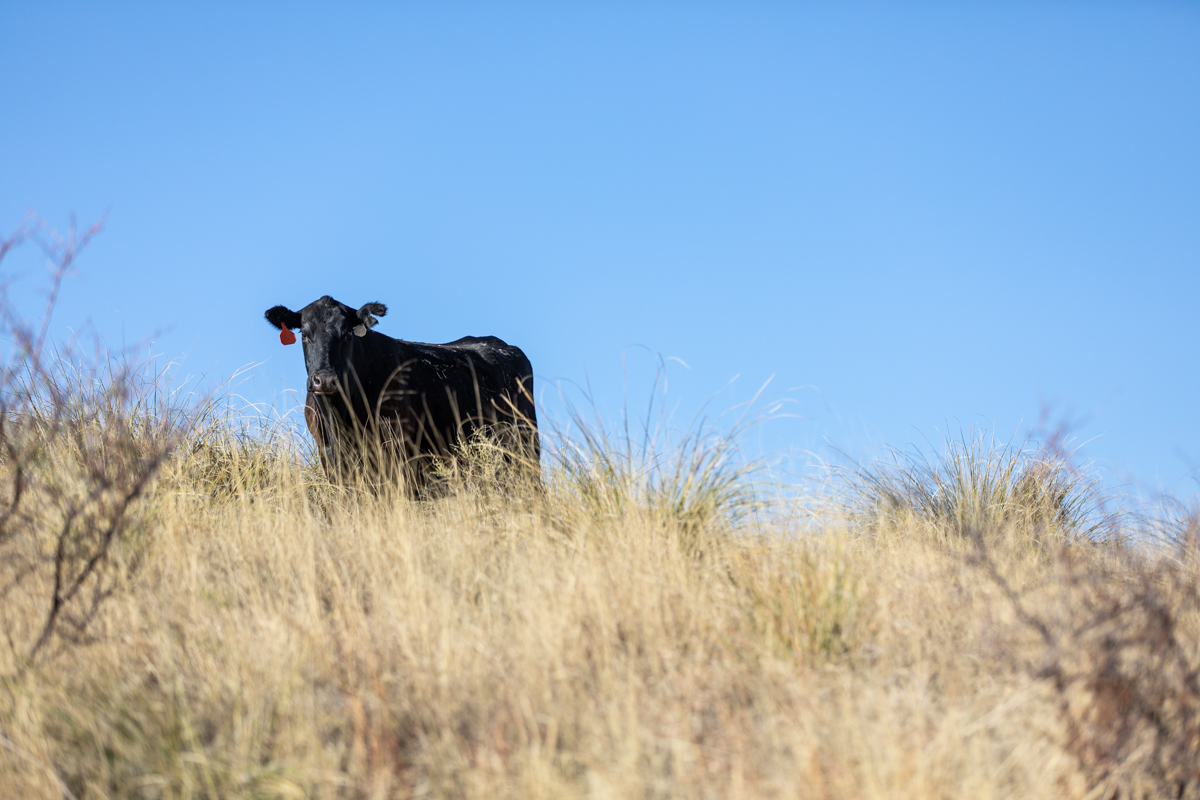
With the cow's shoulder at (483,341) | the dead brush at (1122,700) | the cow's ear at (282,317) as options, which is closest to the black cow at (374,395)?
the cow's ear at (282,317)

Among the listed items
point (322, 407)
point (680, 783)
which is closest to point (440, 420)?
point (322, 407)

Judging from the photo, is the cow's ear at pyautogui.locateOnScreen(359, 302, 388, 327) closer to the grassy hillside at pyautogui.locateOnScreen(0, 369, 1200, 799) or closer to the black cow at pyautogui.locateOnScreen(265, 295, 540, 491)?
the black cow at pyautogui.locateOnScreen(265, 295, 540, 491)

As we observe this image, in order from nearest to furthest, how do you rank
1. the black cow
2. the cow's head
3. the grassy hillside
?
the grassy hillside
the black cow
the cow's head

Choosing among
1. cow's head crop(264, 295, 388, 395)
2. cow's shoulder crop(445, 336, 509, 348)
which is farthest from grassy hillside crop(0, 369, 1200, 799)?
cow's shoulder crop(445, 336, 509, 348)

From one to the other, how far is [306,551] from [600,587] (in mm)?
1888

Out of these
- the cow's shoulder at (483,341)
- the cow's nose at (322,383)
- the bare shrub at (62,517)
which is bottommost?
the bare shrub at (62,517)

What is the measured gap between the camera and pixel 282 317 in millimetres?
8344

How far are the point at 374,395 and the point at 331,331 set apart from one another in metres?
0.75

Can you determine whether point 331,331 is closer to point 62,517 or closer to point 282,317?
point 282,317

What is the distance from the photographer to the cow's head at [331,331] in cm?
785

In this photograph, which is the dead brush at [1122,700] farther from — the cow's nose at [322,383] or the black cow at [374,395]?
the cow's nose at [322,383]

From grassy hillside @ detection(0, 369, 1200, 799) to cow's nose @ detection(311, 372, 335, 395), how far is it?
2.30 m

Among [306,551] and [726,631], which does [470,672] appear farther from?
[306,551]

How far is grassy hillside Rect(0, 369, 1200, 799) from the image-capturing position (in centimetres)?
272
